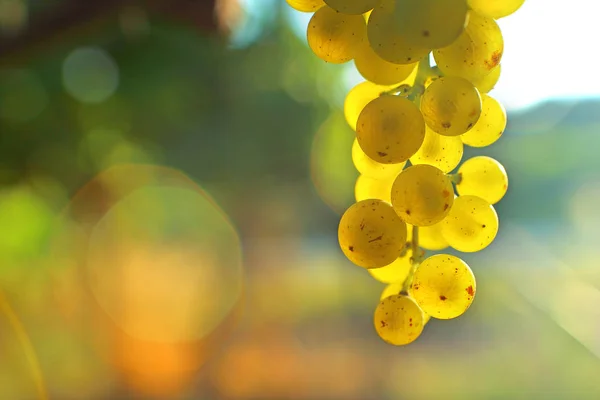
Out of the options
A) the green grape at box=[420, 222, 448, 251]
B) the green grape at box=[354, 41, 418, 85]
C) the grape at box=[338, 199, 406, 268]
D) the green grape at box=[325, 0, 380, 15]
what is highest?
the green grape at box=[354, 41, 418, 85]

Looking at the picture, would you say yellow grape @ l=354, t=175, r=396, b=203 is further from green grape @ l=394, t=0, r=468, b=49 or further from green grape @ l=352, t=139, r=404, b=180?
green grape @ l=394, t=0, r=468, b=49

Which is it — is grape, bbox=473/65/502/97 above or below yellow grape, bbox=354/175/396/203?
above

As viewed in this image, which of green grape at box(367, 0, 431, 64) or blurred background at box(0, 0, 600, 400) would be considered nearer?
green grape at box(367, 0, 431, 64)

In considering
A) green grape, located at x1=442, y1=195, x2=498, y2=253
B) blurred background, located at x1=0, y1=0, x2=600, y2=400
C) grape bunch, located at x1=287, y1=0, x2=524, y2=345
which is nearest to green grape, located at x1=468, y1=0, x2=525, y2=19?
grape bunch, located at x1=287, y1=0, x2=524, y2=345

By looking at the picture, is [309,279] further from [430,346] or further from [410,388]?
[410,388]

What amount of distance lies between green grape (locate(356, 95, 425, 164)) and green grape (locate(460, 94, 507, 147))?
0.07m

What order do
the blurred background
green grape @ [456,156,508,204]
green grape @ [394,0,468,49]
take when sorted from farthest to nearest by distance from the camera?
the blurred background < green grape @ [456,156,508,204] < green grape @ [394,0,468,49]

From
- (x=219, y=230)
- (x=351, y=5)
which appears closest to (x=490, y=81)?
(x=351, y=5)

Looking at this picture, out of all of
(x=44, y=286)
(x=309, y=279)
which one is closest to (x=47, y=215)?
(x=44, y=286)

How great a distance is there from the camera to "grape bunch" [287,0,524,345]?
0.23 m

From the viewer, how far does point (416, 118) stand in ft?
0.82

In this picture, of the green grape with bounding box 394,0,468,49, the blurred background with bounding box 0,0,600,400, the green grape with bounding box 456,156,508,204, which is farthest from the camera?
the blurred background with bounding box 0,0,600,400

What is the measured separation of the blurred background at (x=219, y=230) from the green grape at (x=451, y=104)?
0.71m

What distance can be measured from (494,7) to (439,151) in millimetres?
77
